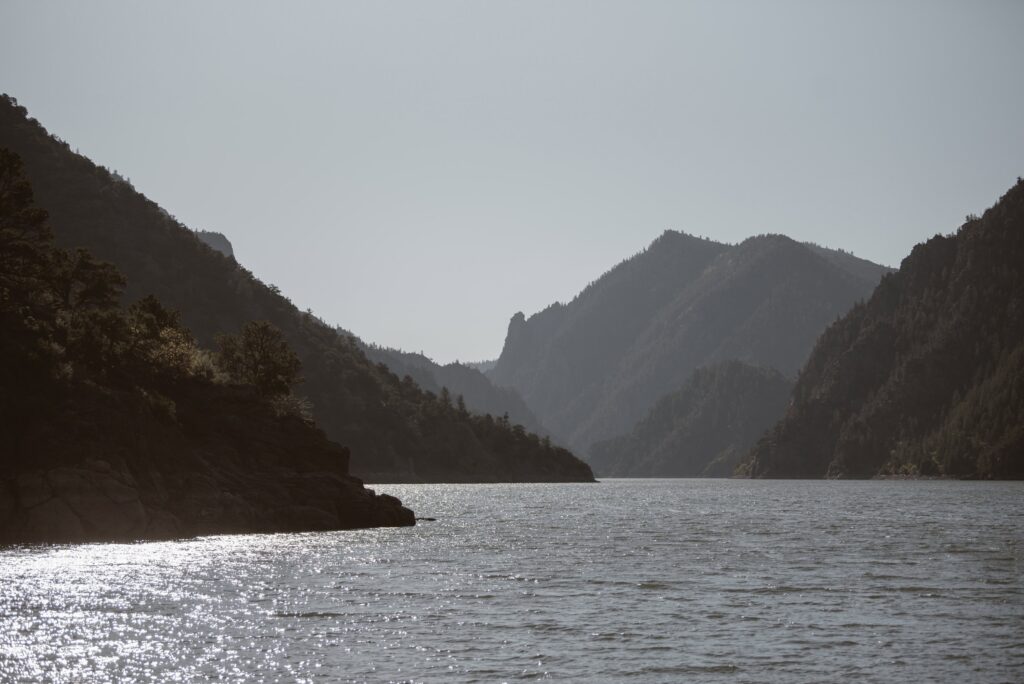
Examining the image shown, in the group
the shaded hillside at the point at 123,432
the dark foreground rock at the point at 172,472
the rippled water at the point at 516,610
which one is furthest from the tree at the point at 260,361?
the rippled water at the point at 516,610

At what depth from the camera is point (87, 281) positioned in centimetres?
10444

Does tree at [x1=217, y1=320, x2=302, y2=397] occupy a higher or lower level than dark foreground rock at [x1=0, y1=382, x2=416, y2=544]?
higher

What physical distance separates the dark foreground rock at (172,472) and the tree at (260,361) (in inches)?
625

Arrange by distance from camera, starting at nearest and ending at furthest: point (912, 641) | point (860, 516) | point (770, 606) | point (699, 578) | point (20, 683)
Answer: point (20, 683) < point (912, 641) < point (770, 606) < point (699, 578) < point (860, 516)

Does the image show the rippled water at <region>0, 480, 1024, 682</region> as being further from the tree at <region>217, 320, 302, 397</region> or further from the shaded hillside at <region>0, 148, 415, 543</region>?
the tree at <region>217, 320, 302, 397</region>

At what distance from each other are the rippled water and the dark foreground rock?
5.23 metres

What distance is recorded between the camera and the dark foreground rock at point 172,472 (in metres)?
76.4

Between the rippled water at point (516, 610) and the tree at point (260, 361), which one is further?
the tree at point (260, 361)

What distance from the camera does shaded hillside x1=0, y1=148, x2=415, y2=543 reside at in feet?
254

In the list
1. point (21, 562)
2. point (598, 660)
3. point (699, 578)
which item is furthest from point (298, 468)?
point (598, 660)

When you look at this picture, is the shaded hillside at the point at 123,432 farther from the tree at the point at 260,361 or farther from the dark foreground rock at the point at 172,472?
the tree at the point at 260,361

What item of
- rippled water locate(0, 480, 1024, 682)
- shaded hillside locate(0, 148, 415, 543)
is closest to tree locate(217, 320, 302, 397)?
shaded hillside locate(0, 148, 415, 543)

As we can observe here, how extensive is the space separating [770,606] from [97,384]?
198 feet

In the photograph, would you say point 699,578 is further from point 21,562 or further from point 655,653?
point 21,562
